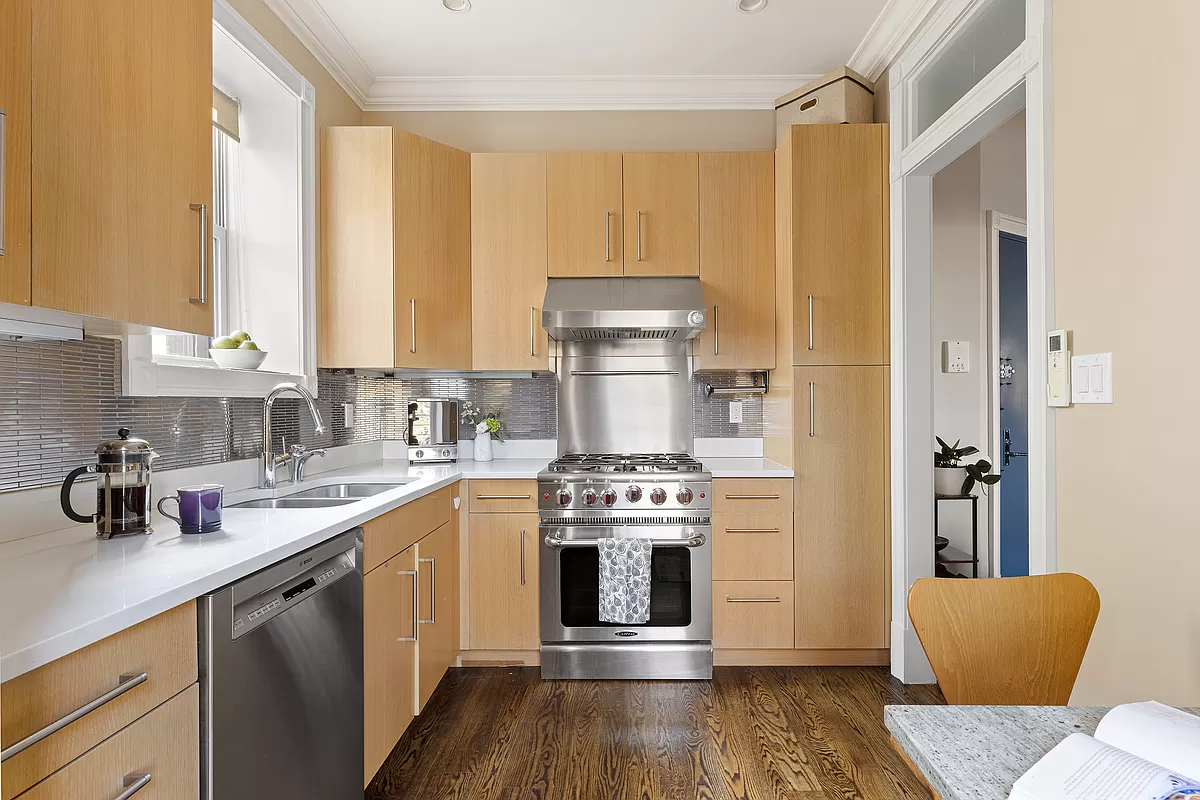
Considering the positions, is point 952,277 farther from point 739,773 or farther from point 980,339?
point 739,773

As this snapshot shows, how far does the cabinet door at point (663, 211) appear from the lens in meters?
3.13

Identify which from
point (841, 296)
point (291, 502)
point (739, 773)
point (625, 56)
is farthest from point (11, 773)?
point (625, 56)

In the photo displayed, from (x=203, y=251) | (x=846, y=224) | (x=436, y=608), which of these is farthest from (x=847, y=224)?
(x=203, y=251)

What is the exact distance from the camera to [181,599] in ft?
3.46

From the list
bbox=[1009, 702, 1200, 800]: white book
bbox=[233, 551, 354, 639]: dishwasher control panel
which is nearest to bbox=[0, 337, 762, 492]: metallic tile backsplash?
bbox=[233, 551, 354, 639]: dishwasher control panel

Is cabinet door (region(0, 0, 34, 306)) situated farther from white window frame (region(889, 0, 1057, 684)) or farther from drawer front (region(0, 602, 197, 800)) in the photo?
white window frame (region(889, 0, 1057, 684))

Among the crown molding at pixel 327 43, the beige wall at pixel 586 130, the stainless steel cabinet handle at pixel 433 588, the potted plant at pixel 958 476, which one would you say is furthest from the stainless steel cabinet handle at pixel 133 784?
the beige wall at pixel 586 130

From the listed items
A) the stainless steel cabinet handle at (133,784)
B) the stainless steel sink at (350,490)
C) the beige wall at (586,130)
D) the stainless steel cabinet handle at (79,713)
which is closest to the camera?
the stainless steel cabinet handle at (79,713)

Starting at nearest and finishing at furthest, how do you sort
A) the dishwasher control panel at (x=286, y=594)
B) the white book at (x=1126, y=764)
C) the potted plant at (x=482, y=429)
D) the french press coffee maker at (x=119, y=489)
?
the white book at (x=1126, y=764) < the dishwasher control panel at (x=286, y=594) < the french press coffee maker at (x=119, y=489) < the potted plant at (x=482, y=429)

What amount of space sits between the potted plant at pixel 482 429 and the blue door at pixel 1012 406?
2.73 meters

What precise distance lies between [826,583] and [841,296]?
1270mm

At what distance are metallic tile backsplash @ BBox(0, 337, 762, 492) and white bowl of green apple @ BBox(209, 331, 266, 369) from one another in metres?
0.14

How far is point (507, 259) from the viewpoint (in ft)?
10.4

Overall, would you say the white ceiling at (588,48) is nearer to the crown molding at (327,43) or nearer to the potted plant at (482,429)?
the crown molding at (327,43)
